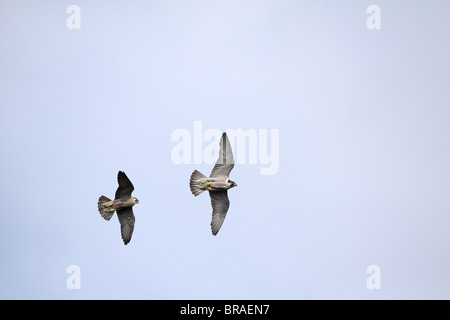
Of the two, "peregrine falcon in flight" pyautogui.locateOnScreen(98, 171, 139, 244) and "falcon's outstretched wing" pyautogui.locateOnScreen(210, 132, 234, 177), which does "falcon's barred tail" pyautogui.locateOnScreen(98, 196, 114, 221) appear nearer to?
"peregrine falcon in flight" pyautogui.locateOnScreen(98, 171, 139, 244)

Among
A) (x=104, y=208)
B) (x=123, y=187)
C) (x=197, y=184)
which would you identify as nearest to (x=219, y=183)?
(x=197, y=184)

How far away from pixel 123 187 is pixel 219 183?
12.4ft

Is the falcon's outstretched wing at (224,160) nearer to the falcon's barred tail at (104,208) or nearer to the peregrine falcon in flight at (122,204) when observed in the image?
the peregrine falcon in flight at (122,204)

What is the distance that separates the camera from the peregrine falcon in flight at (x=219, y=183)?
1357 inches

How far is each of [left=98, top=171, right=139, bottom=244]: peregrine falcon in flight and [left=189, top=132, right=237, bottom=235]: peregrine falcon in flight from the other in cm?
253

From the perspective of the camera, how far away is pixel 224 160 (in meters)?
34.9

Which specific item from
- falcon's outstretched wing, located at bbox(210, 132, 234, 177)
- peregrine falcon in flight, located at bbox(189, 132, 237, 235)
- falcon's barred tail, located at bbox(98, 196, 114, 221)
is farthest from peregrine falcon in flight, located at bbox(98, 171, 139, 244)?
falcon's outstretched wing, located at bbox(210, 132, 234, 177)

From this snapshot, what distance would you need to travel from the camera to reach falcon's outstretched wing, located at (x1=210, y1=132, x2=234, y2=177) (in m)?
34.8

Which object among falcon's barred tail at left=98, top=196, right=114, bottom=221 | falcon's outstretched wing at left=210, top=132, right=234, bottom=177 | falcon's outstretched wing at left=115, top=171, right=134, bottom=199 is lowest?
falcon's barred tail at left=98, top=196, right=114, bottom=221

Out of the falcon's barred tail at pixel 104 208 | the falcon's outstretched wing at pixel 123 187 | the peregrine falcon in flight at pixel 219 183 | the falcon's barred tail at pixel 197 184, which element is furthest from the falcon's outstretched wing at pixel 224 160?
the falcon's barred tail at pixel 104 208

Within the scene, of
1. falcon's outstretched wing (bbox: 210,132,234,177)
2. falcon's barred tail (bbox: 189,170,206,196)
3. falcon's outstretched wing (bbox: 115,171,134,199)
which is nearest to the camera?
falcon's outstretched wing (bbox: 115,171,134,199)
